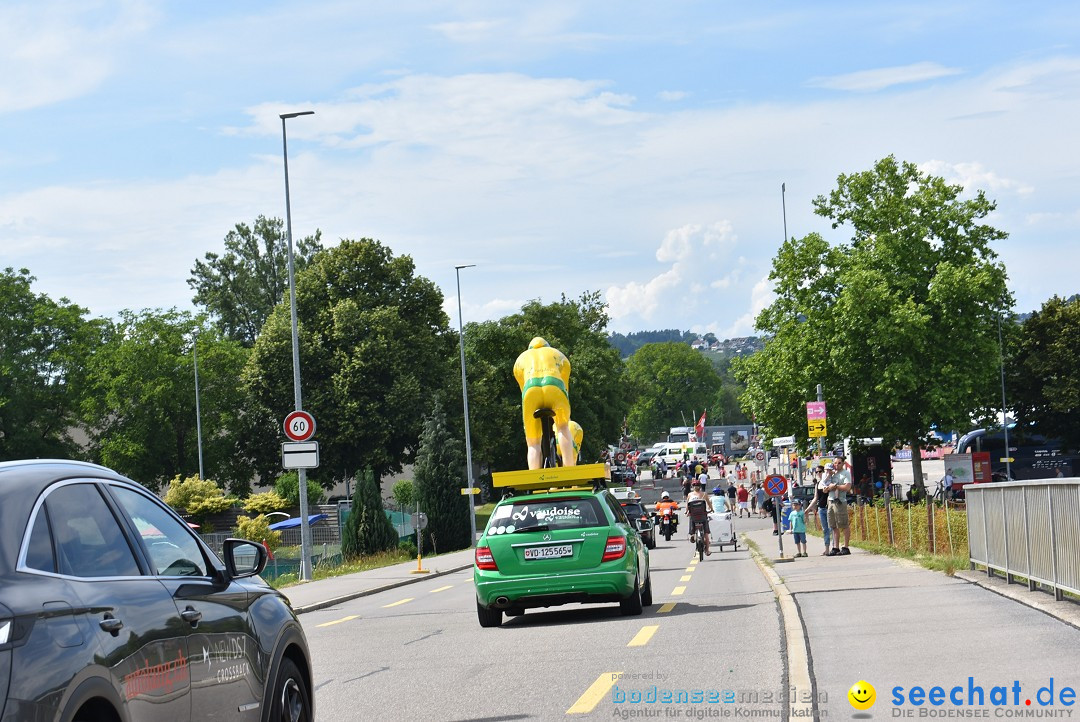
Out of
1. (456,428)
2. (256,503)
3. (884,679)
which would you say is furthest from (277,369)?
(884,679)

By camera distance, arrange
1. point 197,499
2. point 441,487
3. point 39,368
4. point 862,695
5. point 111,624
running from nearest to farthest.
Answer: point 111,624 → point 862,695 → point 197,499 → point 441,487 → point 39,368

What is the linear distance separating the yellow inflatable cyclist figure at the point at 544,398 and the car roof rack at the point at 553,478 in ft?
25.3

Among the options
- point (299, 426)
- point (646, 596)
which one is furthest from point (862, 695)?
point (299, 426)

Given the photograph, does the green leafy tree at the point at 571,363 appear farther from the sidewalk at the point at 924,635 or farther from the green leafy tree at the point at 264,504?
the sidewalk at the point at 924,635

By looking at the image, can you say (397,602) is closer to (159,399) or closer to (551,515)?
(551,515)

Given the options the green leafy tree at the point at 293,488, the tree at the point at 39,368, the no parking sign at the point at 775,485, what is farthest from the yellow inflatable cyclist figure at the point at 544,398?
the tree at the point at 39,368

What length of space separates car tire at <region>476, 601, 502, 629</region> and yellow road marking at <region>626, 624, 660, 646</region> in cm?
212

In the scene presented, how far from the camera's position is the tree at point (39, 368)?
72.5m

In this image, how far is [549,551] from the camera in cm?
1551

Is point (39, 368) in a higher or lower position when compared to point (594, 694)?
higher

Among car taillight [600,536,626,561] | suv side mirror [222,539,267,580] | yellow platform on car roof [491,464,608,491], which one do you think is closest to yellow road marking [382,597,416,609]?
yellow platform on car roof [491,464,608,491]

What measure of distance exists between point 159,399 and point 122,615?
74798 millimetres

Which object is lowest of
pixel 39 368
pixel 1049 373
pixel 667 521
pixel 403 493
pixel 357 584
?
pixel 667 521

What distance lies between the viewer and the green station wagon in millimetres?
15438
